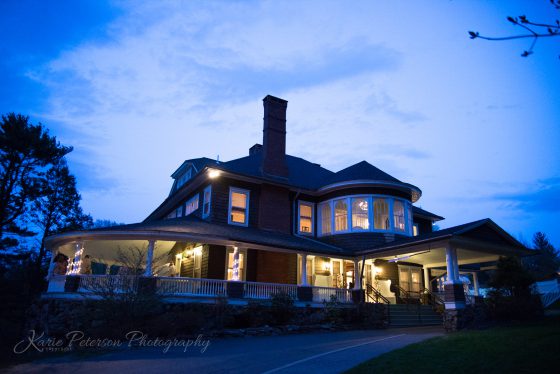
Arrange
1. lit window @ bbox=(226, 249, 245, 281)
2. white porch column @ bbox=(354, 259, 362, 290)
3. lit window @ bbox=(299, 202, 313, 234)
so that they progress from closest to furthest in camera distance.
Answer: lit window @ bbox=(226, 249, 245, 281) → white porch column @ bbox=(354, 259, 362, 290) → lit window @ bbox=(299, 202, 313, 234)

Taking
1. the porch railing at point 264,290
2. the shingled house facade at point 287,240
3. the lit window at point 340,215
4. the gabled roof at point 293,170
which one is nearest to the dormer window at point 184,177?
the shingled house facade at point 287,240

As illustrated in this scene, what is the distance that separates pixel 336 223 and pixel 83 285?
12.8m

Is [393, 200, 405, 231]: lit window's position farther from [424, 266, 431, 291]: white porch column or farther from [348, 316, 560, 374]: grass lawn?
[348, 316, 560, 374]: grass lawn

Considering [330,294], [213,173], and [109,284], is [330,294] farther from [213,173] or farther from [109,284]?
[109,284]

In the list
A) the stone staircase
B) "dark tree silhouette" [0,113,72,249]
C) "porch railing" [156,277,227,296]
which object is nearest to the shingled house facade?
"porch railing" [156,277,227,296]

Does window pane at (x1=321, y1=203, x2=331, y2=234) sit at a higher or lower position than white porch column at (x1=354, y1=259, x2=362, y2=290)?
higher

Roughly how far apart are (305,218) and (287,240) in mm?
3972

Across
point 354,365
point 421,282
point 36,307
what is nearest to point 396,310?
point 421,282

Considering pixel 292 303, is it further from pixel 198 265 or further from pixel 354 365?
pixel 354 365

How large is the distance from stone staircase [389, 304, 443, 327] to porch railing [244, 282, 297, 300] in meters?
4.41

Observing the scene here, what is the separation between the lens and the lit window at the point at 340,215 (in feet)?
72.7

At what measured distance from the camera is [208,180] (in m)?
20.9

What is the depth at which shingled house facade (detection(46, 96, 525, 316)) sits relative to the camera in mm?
15953

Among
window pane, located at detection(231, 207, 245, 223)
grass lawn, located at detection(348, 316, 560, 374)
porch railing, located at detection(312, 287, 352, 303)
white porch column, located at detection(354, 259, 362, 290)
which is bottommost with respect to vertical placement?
grass lawn, located at detection(348, 316, 560, 374)
